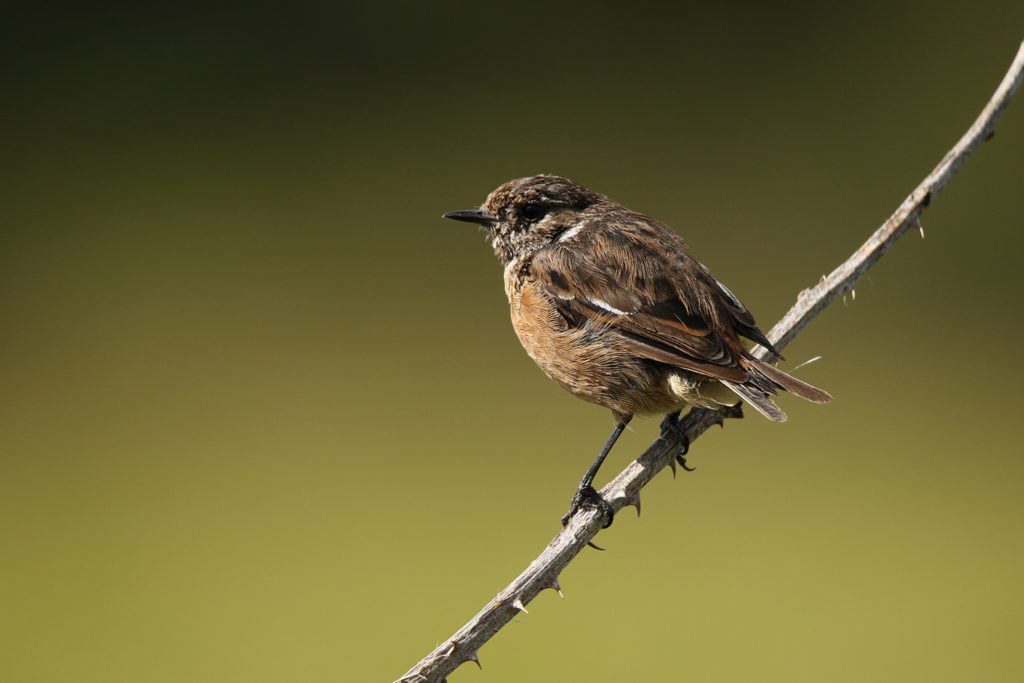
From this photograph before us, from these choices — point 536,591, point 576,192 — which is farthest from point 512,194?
point 536,591

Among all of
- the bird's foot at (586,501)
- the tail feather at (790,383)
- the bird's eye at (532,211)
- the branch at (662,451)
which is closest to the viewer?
the branch at (662,451)

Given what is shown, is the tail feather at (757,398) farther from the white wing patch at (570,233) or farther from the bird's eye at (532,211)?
the bird's eye at (532,211)

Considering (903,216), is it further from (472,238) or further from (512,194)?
(472,238)

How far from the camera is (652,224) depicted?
3445mm

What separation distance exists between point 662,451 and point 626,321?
1.47 ft

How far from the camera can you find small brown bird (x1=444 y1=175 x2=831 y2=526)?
2.86m

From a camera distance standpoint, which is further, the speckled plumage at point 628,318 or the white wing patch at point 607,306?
the white wing patch at point 607,306

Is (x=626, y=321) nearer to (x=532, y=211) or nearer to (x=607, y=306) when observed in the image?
(x=607, y=306)

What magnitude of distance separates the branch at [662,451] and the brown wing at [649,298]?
0.73 feet

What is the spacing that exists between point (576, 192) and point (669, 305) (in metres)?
0.72

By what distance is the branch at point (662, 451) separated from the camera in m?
1.99

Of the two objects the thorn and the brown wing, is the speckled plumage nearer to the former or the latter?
the brown wing

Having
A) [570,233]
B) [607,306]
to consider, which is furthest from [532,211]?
[607,306]

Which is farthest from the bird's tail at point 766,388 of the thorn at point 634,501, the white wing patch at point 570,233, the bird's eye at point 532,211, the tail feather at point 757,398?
the bird's eye at point 532,211
